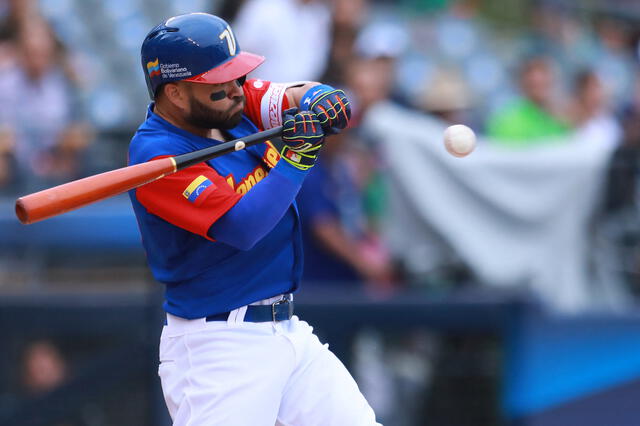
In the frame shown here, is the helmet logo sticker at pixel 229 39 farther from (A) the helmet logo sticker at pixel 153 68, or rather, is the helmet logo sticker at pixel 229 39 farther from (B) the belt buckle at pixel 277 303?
(B) the belt buckle at pixel 277 303

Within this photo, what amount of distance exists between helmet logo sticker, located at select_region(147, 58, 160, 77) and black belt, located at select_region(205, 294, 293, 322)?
2.38ft

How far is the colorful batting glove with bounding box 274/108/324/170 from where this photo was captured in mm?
2820

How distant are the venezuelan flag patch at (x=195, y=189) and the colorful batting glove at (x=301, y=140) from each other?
23 centimetres

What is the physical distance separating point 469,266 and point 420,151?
2.14 feet

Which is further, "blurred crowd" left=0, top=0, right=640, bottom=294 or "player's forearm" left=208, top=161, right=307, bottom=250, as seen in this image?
"blurred crowd" left=0, top=0, right=640, bottom=294

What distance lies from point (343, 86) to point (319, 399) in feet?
8.79

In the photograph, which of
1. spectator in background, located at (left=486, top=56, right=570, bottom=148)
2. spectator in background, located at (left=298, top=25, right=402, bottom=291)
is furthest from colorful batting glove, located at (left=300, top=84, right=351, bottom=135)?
spectator in background, located at (left=486, top=56, right=570, bottom=148)

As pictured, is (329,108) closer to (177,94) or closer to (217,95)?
(217,95)

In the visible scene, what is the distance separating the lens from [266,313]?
9.93 feet

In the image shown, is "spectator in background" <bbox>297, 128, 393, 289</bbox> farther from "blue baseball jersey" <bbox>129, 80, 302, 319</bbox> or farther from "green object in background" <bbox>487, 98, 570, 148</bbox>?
"blue baseball jersey" <bbox>129, 80, 302, 319</bbox>

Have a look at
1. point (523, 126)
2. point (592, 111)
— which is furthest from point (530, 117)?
point (592, 111)

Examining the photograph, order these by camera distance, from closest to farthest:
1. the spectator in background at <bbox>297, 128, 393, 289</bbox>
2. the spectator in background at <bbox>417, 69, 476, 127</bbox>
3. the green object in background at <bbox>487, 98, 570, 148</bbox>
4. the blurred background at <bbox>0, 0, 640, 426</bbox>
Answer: the spectator in background at <bbox>297, 128, 393, 289</bbox>, the blurred background at <bbox>0, 0, 640, 426</bbox>, the green object in background at <bbox>487, 98, 570, 148</bbox>, the spectator in background at <bbox>417, 69, 476, 127</bbox>

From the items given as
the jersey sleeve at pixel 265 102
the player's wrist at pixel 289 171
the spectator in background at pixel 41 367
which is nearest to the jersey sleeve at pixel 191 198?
the player's wrist at pixel 289 171

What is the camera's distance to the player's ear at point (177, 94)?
2.94 m
